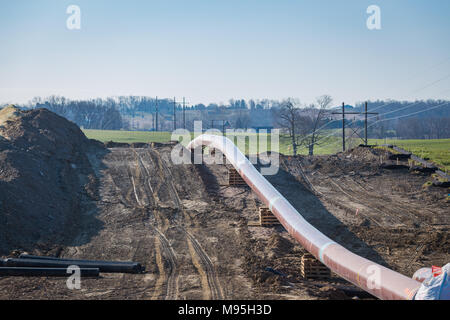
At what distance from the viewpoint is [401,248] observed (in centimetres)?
1780

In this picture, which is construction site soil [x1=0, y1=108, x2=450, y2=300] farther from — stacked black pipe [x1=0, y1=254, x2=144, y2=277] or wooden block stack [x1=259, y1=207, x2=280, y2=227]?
wooden block stack [x1=259, y1=207, x2=280, y2=227]

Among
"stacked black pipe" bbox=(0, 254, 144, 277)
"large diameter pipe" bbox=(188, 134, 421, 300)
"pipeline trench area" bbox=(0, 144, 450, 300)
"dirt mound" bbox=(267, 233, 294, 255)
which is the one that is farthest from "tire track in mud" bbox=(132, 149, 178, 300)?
"large diameter pipe" bbox=(188, 134, 421, 300)

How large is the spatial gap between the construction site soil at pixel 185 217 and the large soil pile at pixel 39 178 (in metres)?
0.09

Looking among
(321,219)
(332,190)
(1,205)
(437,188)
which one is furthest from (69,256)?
(437,188)

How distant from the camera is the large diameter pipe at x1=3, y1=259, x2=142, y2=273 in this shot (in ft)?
46.9

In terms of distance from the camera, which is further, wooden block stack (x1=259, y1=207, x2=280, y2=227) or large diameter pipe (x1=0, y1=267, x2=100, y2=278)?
wooden block stack (x1=259, y1=207, x2=280, y2=227)

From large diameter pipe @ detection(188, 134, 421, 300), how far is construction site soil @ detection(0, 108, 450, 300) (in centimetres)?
91

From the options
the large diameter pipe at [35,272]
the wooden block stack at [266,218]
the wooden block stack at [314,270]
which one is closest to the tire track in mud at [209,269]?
the wooden block stack at [314,270]

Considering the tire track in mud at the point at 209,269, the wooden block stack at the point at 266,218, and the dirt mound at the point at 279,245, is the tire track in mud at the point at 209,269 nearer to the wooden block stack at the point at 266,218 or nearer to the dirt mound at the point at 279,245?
the dirt mound at the point at 279,245

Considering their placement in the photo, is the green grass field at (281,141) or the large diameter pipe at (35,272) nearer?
the large diameter pipe at (35,272)

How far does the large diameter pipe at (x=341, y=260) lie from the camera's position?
10.2m

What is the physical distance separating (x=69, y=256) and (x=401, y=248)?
1430 centimetres

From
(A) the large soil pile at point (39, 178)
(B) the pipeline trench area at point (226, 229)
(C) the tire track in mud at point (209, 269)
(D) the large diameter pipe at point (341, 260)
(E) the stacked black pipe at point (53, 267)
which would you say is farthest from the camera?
(A) the large soil pile at point (39, 178)
